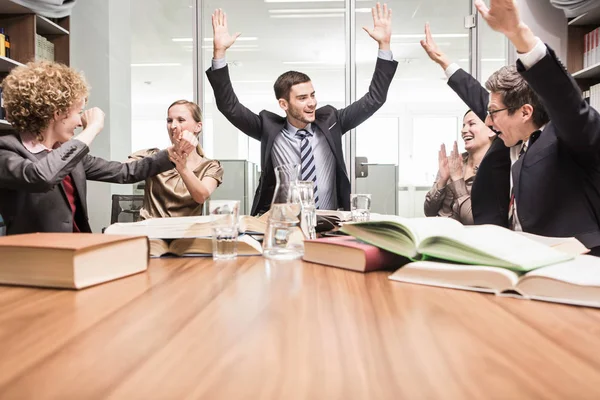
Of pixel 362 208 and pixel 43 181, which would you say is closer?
pixel 43 181

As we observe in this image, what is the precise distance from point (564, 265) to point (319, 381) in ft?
1.56

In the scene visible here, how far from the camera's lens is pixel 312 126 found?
3.23m

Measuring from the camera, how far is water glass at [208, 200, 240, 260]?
0.97 meters

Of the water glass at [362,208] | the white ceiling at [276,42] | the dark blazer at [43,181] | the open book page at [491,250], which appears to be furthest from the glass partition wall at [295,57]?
the open book page at [491,250]

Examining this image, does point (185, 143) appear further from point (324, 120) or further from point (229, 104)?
point (324, 120)

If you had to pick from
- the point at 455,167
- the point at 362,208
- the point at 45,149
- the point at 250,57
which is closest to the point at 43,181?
the point at 45,149

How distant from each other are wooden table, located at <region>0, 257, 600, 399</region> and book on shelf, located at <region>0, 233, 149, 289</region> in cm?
3

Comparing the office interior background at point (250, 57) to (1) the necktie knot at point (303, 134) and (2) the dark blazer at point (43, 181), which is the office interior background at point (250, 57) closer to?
(1) the necktie knot at point (303, 134)

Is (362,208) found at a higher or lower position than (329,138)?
lower

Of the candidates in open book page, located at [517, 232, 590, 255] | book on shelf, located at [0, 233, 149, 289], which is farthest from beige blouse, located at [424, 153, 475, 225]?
book on shelf, located at [0, 233, 149, 289]

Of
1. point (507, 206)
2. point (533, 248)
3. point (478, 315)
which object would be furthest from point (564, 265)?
point (507, 206)

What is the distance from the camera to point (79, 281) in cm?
65

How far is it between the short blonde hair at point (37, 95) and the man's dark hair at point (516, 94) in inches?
61.2

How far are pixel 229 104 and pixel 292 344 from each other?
9.07 feet
